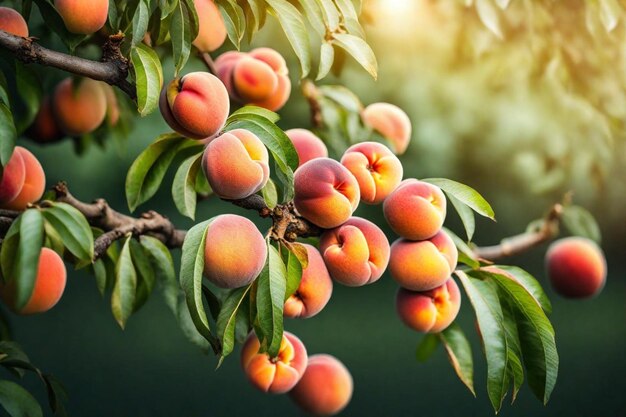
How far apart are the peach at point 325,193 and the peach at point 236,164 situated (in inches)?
1.5

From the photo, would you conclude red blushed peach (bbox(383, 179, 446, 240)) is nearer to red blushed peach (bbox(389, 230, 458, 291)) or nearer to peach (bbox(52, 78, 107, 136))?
red blushed peach (bbox(389, 230, 458, 291))

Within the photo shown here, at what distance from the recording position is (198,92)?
2.13ft

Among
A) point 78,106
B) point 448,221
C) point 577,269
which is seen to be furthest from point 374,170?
point 448,221

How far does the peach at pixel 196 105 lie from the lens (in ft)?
2.13

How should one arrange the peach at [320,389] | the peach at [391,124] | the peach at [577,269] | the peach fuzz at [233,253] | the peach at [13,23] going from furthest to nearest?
the peach at [577,269] < the peach at [391,124] < the peach at [320,389] < the peach at [13,23] < the peach fuzz at [233,253]

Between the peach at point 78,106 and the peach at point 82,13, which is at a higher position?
the peach at point 82,13

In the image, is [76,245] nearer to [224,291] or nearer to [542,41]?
[224,291]

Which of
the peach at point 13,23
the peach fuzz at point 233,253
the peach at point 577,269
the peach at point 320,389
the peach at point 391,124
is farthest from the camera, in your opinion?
the peach at point 577,269

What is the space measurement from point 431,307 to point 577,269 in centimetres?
79

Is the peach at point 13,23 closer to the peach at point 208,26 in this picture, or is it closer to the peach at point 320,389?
the peach at point 208,26

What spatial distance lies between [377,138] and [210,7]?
32 cm

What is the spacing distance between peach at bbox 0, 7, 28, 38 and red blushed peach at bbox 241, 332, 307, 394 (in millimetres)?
385

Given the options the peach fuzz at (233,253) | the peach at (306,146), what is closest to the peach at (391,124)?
the peach at (306,146)

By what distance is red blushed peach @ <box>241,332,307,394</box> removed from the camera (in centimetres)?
76
